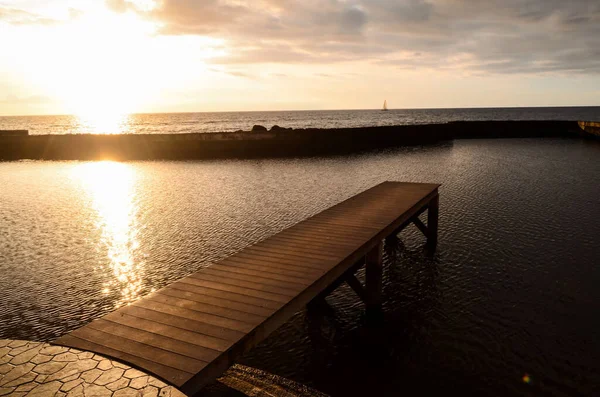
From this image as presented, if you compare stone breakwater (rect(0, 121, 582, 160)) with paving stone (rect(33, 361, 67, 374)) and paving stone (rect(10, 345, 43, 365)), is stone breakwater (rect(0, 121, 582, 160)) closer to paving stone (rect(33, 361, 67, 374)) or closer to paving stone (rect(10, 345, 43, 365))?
paving stone (rect(10, 345, 43, 365))

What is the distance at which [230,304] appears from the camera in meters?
6.29

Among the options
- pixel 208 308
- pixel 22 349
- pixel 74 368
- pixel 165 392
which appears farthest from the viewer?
pixel 208 308

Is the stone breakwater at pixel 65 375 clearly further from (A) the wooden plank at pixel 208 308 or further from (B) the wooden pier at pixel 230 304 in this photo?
(A) the wooden plank at pixel 208 308

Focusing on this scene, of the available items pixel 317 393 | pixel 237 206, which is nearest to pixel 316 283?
pixel 317 393

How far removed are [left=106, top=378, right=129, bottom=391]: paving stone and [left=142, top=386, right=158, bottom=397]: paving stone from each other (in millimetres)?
278

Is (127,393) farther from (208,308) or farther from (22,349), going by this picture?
(22,349)

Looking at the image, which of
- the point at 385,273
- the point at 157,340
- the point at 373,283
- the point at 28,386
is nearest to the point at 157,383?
the point at 157,340

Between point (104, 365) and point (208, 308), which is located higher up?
point (208, 308)

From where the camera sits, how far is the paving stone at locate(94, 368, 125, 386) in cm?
463

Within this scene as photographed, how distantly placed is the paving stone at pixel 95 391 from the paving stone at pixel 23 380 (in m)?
0.82

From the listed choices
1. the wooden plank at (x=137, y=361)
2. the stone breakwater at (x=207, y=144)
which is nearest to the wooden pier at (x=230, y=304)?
the wooden plank at (x=137, y=361)

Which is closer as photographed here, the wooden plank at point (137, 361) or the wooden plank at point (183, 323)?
the wooden plank at point (137, 361)

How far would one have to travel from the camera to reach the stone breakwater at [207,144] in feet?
140

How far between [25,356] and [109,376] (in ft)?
5.08
